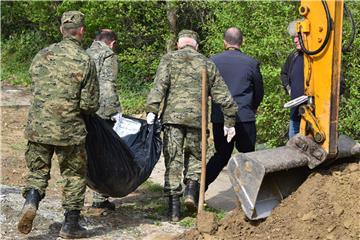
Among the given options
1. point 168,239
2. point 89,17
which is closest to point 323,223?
point 168,239

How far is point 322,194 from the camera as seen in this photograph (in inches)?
204

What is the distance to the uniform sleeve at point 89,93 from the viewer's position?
5.61m

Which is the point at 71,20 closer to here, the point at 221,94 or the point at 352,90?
the point at 221,94

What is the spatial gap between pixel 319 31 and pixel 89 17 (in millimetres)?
9852

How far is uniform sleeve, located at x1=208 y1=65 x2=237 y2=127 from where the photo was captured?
6.54 metres

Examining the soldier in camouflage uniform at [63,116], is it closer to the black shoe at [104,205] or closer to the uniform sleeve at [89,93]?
the uniform sleeve at [89,93]

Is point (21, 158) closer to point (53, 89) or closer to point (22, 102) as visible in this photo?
point (53, 89)

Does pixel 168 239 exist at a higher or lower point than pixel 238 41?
lower

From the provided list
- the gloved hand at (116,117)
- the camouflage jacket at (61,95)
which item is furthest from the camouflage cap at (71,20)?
the gloved hand at (116,117)

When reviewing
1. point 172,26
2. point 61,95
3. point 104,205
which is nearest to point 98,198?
point 104,205

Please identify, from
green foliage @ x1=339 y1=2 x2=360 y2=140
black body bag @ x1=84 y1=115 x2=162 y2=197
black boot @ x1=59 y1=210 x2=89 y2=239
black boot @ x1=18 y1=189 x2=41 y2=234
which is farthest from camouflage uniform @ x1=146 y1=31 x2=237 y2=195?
green foliage @ x1=339 y1=2 x2=360 y2=140

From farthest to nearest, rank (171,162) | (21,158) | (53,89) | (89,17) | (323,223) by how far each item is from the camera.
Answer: (89,17)
(21,158)
(171,162)
(53,89)
(323,223)

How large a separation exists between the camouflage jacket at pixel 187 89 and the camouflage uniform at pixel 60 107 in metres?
1.04

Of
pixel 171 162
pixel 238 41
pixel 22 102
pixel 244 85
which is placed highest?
pixel 238 41
